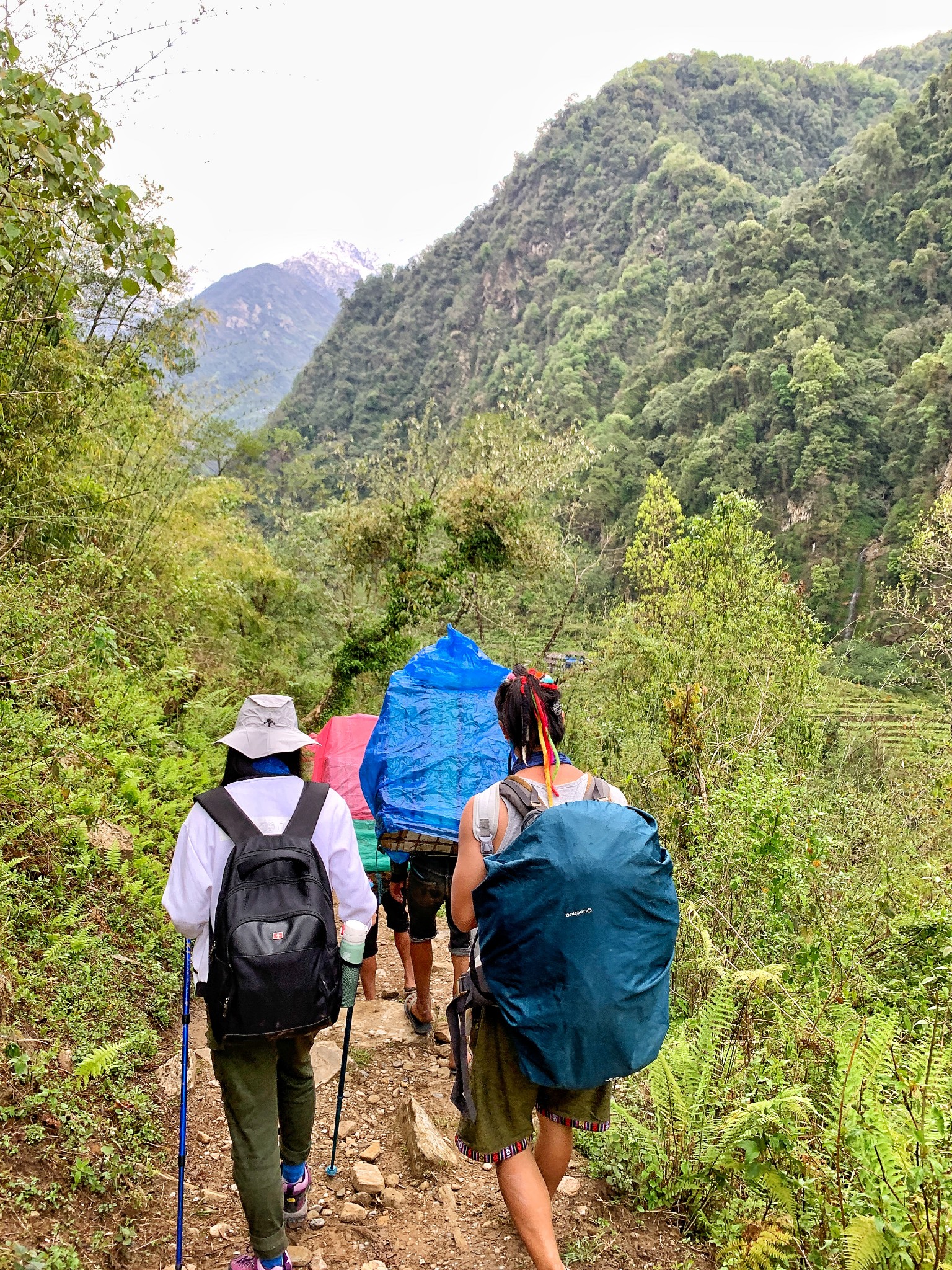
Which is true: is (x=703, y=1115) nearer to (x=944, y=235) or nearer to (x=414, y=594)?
(x=414, y=594)

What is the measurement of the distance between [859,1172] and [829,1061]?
665mm

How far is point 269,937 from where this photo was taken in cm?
214

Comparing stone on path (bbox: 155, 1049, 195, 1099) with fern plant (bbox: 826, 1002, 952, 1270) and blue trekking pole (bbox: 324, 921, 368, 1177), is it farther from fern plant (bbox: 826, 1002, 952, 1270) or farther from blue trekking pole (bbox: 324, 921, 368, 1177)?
fern plant (bbox: 826, 1002, 952, 1270)

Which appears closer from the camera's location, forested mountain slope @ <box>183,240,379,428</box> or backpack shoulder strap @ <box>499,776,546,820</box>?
backpack shoulder strap @ <box>499,776,546,820</box>

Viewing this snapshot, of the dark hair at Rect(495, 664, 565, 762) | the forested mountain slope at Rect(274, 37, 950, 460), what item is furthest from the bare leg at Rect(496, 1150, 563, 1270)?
the forested mountain slope at Rect(274, 37, 950, 460)

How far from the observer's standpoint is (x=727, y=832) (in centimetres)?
477

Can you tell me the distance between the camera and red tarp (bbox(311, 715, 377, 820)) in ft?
18.1

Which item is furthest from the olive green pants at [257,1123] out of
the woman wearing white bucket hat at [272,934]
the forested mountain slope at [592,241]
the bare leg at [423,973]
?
the forested mountain slope at [592,241]

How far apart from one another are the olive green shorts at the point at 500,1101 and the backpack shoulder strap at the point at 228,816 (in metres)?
0.83

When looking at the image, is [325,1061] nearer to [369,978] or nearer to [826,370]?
[369,978]

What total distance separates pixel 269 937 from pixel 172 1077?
1.81 meters

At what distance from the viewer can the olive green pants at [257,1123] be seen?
2.23 meters

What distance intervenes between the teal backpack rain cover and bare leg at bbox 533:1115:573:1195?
0.29 meters

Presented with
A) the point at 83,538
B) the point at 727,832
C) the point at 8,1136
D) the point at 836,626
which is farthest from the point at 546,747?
the point at 836,626
